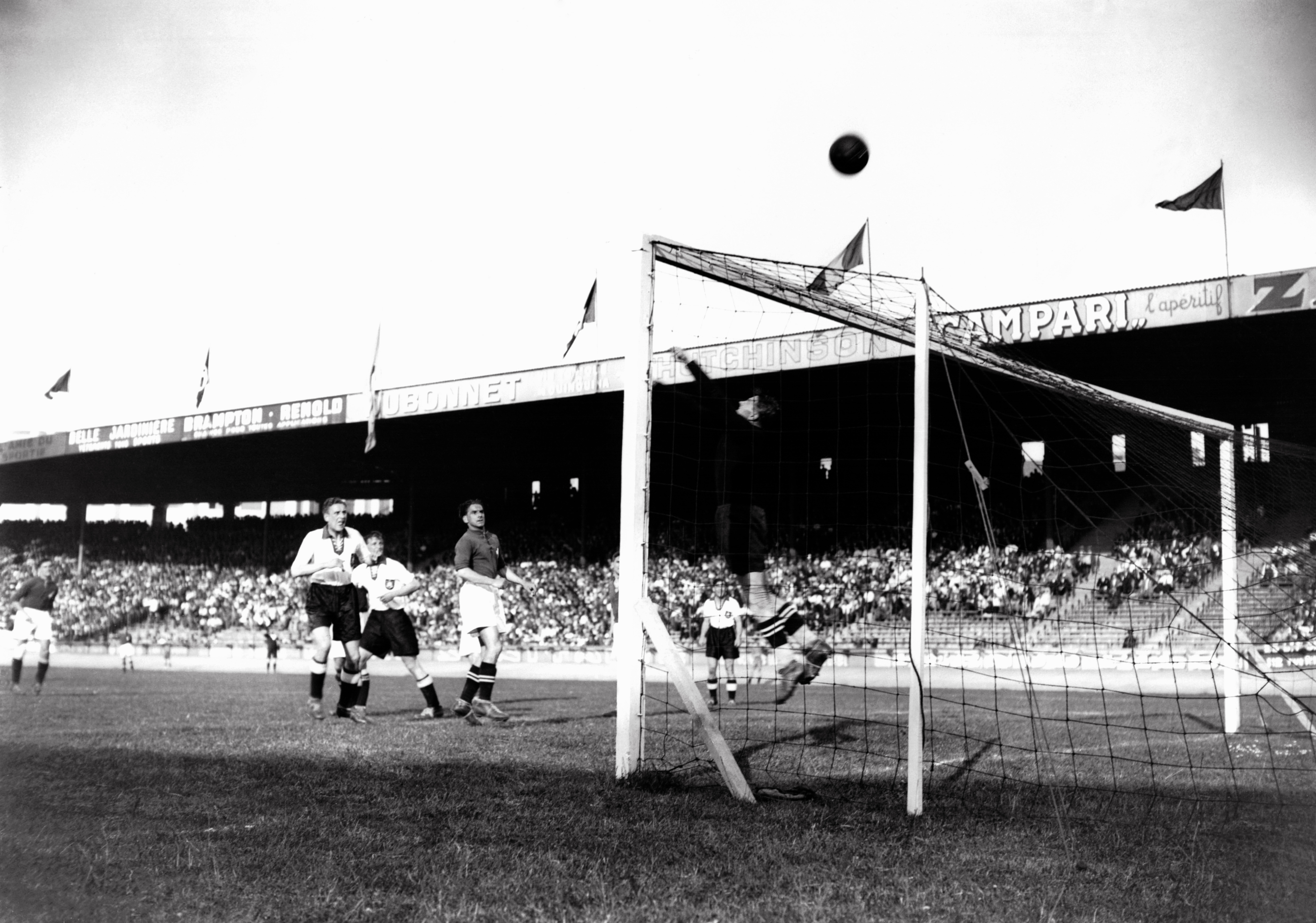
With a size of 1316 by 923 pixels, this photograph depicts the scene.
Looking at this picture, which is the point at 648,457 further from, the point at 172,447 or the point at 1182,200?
the point at 172,447

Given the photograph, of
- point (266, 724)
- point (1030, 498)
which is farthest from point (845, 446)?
point (266, 724)

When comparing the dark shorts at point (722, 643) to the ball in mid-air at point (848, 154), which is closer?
the ball in mid-air at point (848, 154)

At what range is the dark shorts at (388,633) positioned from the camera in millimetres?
10016

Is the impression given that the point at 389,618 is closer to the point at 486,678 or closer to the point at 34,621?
the point at 486,678

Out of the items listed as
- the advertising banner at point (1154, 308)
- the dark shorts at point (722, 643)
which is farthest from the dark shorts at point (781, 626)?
the advertising banner at point (1154, 308)

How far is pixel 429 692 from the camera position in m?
10.1

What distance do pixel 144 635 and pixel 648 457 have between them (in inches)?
1408

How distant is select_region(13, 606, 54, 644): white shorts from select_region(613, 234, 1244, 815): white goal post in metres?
11.6

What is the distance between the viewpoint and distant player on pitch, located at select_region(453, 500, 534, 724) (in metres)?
9.45

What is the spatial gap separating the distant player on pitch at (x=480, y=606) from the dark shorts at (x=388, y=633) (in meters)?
0.60

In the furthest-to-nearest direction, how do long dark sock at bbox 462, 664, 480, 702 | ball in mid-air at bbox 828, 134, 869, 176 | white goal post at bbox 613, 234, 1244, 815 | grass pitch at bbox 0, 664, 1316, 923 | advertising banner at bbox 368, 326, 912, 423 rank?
1. advertising banner at bbox 368, 326, 912, 423
2. long dark sock at bbox 462, 664, 480, 702
3. ball in mid-air at bbox 828, 134, 869, 176
4. white goal post at bbox 613, 234, 1244, 815
5. grass pitch at bbox 0, 664, 1316, 923

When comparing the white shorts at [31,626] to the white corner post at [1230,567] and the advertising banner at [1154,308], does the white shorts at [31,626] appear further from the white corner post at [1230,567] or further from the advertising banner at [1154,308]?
the advertising banner at [1154,308]

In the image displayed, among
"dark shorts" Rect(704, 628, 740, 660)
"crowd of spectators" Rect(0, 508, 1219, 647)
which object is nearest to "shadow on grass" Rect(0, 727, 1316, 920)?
"crowd of spectators" Rect(0, 508, 1219, 647)

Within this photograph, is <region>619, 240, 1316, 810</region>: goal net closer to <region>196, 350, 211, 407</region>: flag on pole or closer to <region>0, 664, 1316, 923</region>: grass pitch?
<region>0, 664, 1316, 923</region>: grass pitch
